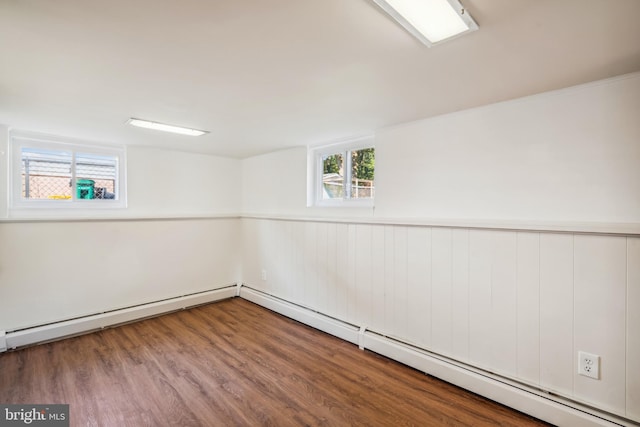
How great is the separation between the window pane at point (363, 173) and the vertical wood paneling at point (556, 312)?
5.04ft

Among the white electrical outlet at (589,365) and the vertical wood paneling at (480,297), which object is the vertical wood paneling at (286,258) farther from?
the white electrical outlet at (589,365)

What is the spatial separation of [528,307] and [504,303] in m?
0.14

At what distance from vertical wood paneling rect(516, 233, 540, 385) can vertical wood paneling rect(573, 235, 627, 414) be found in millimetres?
191

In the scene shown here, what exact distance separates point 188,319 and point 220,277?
851mm

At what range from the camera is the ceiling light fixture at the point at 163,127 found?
2.60m

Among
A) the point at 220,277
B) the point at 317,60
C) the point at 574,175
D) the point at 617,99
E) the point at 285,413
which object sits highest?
the point at 317,60

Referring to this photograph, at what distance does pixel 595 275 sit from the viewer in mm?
1723

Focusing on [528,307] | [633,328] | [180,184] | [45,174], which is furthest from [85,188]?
[633,328]

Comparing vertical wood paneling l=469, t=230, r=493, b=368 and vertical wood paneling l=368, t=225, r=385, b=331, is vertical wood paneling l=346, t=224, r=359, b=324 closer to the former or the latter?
vertical wood paneling l=368, t=225, r=385, b=331

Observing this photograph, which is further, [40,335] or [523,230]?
[40,335]

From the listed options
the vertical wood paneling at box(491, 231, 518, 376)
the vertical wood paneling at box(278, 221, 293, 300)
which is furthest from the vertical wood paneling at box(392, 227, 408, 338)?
the vertical wood paneling at box(278, 221, 293, 300)

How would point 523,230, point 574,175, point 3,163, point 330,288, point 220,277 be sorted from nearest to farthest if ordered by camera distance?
point 574,175
point 523,230
point 3,163
point 330,288
point 220,277

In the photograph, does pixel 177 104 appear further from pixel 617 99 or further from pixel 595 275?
pixel 595 275

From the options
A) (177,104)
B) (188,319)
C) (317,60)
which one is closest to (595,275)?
(317,60)
